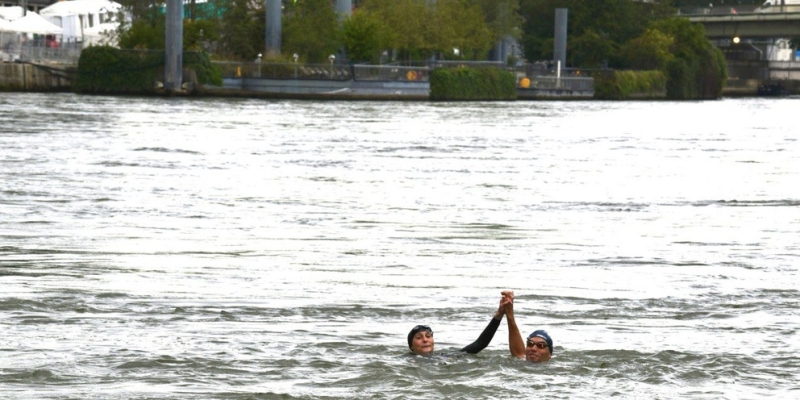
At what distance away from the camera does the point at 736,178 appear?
3562 cm

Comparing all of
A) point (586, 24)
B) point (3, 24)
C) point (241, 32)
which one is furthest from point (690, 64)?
point (3, 24)

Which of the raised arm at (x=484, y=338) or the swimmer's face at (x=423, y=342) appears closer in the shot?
the swimmer's face at (x=423, y=342)

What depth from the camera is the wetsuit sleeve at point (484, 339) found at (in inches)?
558

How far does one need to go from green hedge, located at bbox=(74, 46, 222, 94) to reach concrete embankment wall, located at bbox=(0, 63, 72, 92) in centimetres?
125

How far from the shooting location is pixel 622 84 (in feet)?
361

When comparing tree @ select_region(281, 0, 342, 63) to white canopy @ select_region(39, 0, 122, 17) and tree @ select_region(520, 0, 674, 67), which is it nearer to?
white canopy @ select_region(39, 0, 122, 17)

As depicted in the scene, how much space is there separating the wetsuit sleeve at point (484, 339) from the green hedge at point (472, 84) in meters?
76.0

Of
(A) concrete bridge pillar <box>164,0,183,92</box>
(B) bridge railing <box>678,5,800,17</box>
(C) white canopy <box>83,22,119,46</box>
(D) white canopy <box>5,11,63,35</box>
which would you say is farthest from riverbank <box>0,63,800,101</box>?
(B) bridge railing <box>678,5,800,17</box>

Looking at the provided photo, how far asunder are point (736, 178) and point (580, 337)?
21011 millimetres

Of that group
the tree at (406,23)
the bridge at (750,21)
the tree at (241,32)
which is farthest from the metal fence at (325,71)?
the bridge at (750,21)

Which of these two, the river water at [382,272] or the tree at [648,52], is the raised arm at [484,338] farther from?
the tree at [648,52]

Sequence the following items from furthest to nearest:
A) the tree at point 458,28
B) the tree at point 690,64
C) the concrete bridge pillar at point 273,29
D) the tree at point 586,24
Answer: the tree at point 690,64, the tree at point 586,24, the tree at point 458,28, the concrete bridge pillar at point 273,29

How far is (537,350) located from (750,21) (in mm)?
121720

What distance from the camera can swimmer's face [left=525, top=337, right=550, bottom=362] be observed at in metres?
13.9
